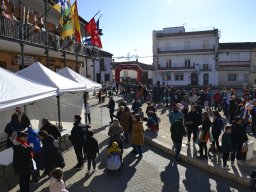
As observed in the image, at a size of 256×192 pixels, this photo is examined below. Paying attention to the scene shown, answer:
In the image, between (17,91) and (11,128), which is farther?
(11,128)

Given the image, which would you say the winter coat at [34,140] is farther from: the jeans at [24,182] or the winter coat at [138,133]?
the winter coat at [138,133]

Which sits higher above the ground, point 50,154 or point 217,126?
point 217,126

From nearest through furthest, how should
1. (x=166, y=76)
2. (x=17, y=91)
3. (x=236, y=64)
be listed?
(x=17, y=91) → (x=236, y=64) → (x=166, y=76)

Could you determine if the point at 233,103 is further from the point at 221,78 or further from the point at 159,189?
the point at 221,78

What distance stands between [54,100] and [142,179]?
7.10m

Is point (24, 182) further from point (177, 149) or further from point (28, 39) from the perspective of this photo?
point (28, 39)

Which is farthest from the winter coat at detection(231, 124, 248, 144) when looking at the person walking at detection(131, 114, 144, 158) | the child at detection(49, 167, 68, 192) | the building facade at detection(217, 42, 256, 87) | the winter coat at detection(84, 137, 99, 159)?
the building facade at detection(217, 42, 256, 87)

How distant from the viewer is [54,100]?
46.6ft

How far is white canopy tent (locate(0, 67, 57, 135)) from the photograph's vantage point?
23.9ft

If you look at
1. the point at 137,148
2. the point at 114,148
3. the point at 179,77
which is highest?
the point at 179,77

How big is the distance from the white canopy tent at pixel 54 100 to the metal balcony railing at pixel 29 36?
2490mm

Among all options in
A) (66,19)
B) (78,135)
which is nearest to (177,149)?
(78,135)

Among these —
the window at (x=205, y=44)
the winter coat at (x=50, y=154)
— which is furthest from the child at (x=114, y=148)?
the window at (x=205, y=44)

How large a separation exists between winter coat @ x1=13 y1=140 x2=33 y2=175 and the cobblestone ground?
129cm
